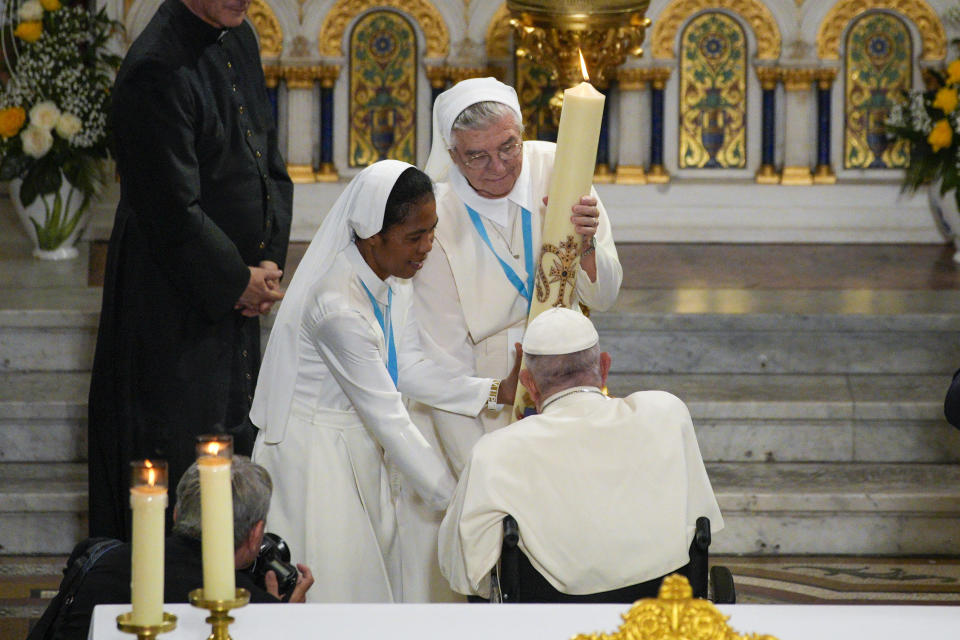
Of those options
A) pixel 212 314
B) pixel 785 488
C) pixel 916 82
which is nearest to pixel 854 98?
pixel 916 82

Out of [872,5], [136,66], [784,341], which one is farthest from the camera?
[872,5]

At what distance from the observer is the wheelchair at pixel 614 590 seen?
3074mm

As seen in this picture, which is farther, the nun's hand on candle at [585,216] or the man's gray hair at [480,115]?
the man's gray hair at [480,115]

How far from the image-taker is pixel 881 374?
630 centimetres

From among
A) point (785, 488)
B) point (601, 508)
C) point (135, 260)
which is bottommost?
point (785, 488)

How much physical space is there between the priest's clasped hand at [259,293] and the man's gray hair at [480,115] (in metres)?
0.76

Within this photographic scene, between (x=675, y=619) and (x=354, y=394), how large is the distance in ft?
5.85

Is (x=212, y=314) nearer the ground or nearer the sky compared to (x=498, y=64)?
nearer the ground

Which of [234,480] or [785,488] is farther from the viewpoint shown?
[785,488]

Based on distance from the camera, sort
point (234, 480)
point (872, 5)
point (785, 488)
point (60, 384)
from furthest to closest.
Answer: point (872, 5)
point (60, 384)
point (785, 488)
point (234, 480)

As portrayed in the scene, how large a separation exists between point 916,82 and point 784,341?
3.29m

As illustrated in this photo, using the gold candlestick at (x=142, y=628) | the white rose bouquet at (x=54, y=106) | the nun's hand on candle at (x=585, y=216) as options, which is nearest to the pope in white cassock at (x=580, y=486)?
the nun's hand on candle at (x=585, y=216)

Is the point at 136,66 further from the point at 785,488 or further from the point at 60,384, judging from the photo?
the point at 785,488

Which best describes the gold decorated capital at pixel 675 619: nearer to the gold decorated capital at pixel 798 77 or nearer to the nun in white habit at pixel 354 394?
the nun in white habit at pixel 354 394
